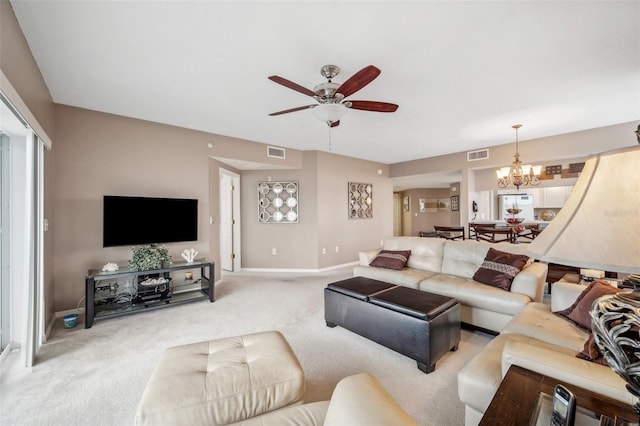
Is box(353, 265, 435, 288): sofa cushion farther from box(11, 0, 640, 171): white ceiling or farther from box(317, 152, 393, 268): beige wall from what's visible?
box(11, 0, 640, 171): white ceiling

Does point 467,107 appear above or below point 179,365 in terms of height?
above

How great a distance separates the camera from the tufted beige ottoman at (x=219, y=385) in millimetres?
1138

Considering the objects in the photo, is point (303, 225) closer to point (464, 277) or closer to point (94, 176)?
point (464, 277)

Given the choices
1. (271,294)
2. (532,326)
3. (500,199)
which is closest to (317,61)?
(532,326)

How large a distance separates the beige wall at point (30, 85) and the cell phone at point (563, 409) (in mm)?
3343

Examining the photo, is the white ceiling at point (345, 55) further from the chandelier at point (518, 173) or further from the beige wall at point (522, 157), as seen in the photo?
the chandelier at point (518, 173)

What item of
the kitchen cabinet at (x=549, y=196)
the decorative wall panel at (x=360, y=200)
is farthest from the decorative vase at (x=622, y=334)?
the kitchen cabinet at (x=549, y=196)

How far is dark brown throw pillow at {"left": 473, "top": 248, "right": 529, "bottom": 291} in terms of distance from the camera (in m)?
2.71

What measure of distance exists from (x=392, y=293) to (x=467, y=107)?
2.59 metres

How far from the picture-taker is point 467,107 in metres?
3.31

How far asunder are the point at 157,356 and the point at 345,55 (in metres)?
3.17

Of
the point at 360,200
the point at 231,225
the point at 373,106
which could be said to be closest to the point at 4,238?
the point at 231,225

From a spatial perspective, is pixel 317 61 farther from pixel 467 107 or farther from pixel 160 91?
pixel 467 107

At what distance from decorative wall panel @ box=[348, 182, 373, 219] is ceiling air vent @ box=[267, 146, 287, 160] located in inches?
70.0
